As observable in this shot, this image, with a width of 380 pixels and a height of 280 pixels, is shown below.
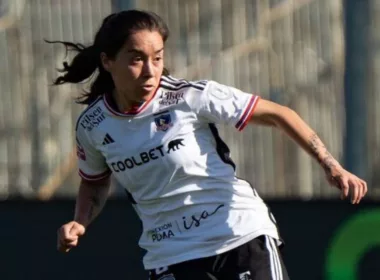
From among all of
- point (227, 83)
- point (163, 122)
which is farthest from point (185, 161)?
point (227, 83)

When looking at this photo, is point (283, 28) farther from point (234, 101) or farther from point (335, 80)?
point (234, 101)

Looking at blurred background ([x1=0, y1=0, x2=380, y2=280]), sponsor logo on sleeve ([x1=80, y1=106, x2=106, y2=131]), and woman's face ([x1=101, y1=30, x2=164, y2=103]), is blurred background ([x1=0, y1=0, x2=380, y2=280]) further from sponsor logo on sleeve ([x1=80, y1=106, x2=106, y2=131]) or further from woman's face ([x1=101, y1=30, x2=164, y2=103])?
woman's face ([x1=101, y1=30, x2=164, y2=103])

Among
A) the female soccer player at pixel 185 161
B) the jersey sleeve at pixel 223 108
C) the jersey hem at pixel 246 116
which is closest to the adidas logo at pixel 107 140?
the female soccer player at pixel 185 161

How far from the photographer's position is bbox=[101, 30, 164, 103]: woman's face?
12.5 ft

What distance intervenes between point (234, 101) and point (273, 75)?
2.50 metres

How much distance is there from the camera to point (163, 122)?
3.86m

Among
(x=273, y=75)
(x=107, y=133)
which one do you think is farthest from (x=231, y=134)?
(x=107, y=133)

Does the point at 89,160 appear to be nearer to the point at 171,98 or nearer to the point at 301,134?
the point at 171,98

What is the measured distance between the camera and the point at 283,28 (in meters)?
6.31

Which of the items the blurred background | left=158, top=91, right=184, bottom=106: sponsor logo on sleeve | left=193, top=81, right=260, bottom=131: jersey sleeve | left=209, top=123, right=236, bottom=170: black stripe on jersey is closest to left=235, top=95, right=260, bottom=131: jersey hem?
left=193, top=81, right=260, bottom=131: jersey sleeve

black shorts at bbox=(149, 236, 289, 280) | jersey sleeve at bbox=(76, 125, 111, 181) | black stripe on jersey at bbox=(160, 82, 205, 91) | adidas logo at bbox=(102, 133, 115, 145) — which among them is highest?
black stripe on jersey at bbox=(160, 82, 205, 91)

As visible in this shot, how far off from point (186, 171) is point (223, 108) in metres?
0.26

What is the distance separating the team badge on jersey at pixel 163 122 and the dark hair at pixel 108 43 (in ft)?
0.91

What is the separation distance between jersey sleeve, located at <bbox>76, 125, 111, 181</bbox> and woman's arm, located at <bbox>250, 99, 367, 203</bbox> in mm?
642
